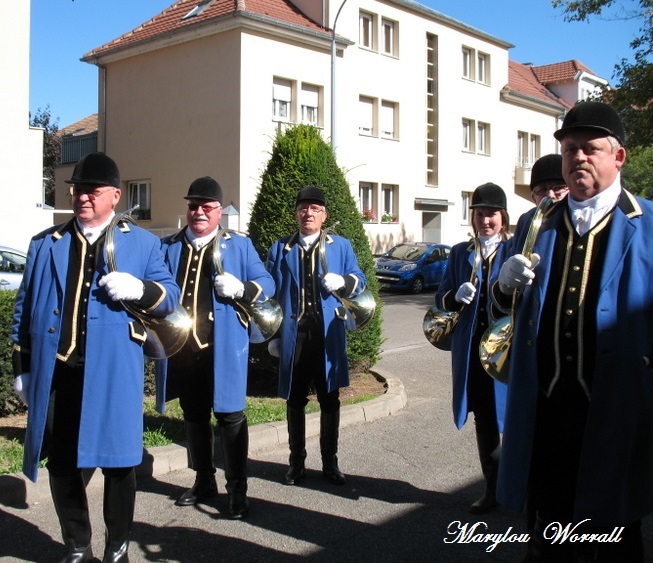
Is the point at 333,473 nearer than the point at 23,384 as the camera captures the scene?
No

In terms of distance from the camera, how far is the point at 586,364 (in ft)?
9.06

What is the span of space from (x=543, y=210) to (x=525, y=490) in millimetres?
1160

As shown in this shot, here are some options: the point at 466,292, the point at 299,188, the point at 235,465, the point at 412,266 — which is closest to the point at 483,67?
the point at 412,266

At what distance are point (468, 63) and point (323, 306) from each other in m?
30.3

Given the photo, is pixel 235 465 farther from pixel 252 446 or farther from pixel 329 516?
pixel 252 446

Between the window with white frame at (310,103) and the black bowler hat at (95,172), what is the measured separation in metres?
22.1

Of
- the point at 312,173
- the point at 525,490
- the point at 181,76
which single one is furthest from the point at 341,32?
the point at 525,490

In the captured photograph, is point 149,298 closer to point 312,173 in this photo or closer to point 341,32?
point 312,173

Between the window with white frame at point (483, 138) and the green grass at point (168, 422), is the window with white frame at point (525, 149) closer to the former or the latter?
the window with white frame at point (483, 138)

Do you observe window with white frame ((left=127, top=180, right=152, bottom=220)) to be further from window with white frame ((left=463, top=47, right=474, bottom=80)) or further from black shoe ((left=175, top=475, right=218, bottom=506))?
black shoe ((left=175, top=475, right=218, bottom=506))

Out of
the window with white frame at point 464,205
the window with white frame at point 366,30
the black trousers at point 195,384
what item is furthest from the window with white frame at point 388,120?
the black trousers at point 195,384

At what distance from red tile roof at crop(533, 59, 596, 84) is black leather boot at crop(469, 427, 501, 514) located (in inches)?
1540

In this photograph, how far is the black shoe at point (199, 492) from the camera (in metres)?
4.57

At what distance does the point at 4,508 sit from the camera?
4.46m
